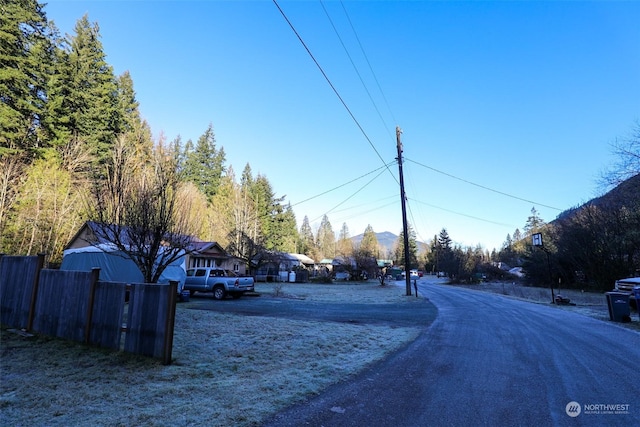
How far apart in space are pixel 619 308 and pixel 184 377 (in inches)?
572

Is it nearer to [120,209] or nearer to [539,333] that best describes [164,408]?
[120,209]

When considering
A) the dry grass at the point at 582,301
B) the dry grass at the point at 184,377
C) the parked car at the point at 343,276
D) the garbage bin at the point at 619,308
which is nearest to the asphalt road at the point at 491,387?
the dry grass at the point at 184,377

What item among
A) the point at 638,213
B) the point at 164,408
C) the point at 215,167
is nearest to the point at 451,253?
the point at 638,213

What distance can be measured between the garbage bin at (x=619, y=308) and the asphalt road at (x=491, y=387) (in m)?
4.31

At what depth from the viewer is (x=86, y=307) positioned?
6.64 m

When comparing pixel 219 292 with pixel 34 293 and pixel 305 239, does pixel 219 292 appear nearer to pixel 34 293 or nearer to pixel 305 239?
pixel 34 293

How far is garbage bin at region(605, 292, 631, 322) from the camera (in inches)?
456

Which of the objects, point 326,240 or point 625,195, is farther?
point 326,240

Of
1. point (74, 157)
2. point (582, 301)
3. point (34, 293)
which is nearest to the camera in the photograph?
point (34, 293)

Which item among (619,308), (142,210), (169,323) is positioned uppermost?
(142,210)

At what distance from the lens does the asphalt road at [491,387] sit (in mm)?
3674

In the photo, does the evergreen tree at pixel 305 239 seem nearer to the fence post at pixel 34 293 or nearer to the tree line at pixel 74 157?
the tree line at pixel 74 157

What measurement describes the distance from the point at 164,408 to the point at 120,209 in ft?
24.7

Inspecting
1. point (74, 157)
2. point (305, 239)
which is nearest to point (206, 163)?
point (74, 157)
